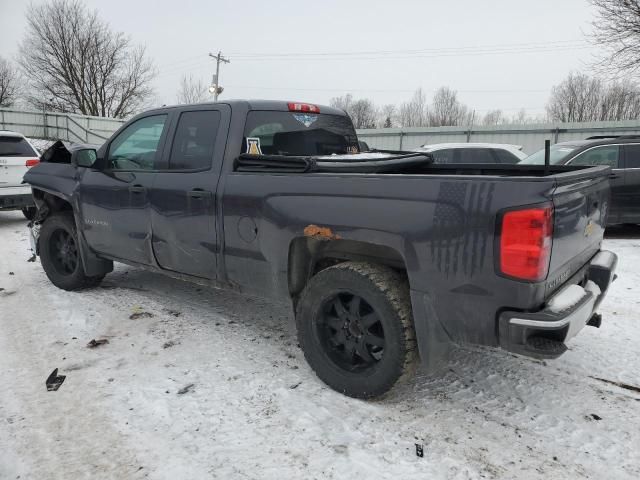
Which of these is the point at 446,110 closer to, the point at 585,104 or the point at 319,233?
the point at 585,104

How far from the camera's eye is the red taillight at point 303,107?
149 inches

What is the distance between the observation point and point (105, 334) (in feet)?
12.4

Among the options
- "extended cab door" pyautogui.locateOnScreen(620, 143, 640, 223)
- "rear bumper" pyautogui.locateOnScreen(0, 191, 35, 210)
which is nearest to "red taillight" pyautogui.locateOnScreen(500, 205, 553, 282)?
"extended cab door" pyautogui.locateOnScreen(620, 143, 640, 223)

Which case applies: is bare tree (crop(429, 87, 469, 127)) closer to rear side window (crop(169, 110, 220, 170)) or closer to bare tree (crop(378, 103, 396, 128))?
bare tree (crop(378, 103, 396, 128))

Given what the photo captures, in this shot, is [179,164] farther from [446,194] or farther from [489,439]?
[489,439]

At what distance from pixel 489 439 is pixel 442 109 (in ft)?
222

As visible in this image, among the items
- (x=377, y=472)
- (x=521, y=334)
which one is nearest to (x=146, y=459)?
(x=377, y=472)

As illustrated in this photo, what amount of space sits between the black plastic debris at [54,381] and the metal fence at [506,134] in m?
18.6

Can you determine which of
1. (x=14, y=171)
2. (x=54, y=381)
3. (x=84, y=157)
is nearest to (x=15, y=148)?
(x=14, y=171)

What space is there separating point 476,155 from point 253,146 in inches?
305

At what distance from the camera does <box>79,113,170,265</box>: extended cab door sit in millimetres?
3910

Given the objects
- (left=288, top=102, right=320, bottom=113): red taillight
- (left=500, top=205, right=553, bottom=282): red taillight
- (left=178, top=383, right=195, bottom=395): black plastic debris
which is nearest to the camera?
(left=500, top=205, right=553, bottom=282): red taillight

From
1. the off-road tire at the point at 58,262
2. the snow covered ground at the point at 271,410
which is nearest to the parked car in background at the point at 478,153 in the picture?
the snow covered ground at the point at 271,410

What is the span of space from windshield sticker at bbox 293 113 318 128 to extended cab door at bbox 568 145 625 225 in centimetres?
552
